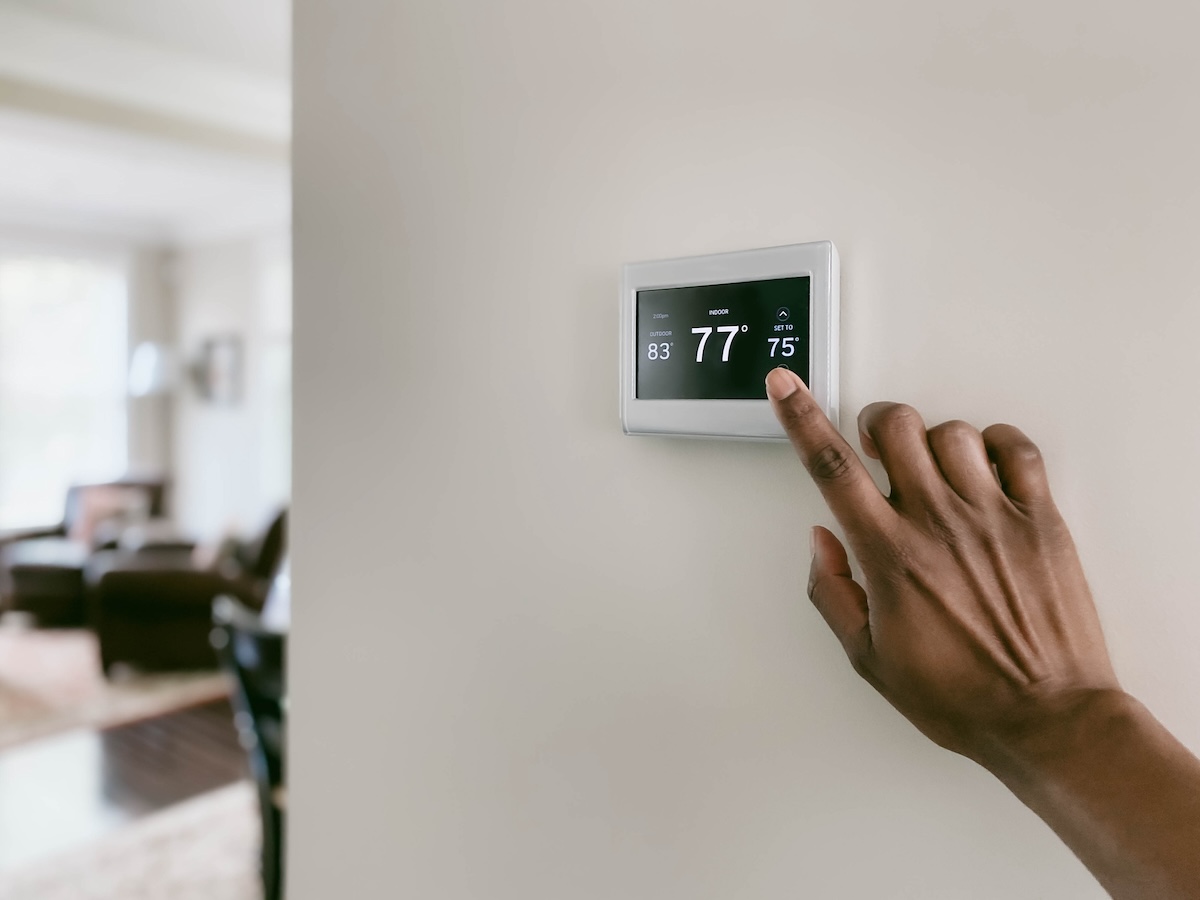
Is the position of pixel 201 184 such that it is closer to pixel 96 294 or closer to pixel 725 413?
pixel 96 294

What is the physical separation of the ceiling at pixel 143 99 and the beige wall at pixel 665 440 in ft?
9.24

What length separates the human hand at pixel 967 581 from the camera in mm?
406

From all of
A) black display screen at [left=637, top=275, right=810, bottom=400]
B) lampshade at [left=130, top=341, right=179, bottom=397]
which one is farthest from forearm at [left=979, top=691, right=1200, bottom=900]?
lampshade at [left=130, top=341, right=179, bottom=397]

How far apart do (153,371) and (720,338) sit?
6.71m

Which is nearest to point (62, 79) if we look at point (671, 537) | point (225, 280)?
point (225, 280)

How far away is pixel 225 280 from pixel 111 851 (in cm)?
464

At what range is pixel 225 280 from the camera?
6.42 meters

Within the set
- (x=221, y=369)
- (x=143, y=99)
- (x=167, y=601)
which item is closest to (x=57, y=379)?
(x=221, y=369)

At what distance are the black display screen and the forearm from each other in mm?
→ 219

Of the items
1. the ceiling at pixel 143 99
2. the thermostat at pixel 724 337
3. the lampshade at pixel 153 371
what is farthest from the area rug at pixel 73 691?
the thermostat at pixel 724 337

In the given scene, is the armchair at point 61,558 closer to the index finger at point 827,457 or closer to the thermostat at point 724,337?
the thermostat at point 724,337

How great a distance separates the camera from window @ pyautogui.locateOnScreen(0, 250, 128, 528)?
603 cm

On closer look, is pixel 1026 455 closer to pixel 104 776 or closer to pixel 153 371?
pixel 104 776

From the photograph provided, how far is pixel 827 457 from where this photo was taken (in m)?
0.43
